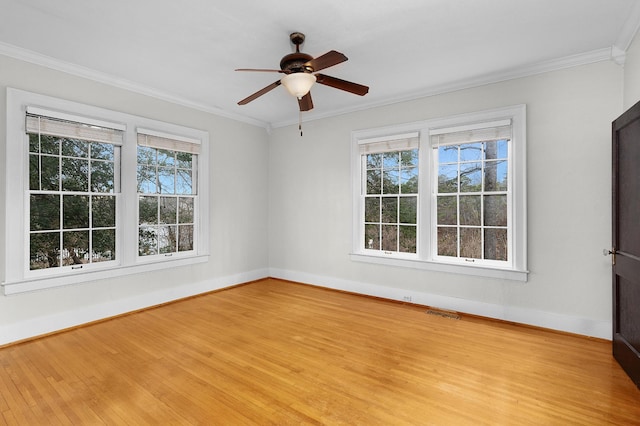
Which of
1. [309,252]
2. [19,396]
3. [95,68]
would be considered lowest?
[19,396]

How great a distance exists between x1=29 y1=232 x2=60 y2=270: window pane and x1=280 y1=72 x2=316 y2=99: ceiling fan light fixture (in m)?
3.09

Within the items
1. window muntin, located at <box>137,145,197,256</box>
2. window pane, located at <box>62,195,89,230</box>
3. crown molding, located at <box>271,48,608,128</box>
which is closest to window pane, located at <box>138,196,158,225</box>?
window muntin, located at <box>137,145,197,256</box>

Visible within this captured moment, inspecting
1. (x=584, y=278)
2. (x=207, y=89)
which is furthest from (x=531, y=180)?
(x=207, y=89)

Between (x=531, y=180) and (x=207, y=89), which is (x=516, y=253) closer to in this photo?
(x=531, y=180)

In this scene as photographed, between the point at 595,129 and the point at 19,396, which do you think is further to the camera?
the point at 595,129

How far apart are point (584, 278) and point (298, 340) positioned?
121 inches

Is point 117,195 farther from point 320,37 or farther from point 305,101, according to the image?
point 320,37

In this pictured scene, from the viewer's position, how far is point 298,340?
328 cm

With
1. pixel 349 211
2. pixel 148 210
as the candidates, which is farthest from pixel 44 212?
pixel 349 211

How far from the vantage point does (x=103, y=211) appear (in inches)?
156

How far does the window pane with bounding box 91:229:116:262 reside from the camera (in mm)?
3900

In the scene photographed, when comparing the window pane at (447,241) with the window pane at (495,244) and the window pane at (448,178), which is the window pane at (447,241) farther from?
the window pane at (448,178)

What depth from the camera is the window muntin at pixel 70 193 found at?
3.42 metres

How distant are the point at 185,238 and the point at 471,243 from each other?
4076 mm
